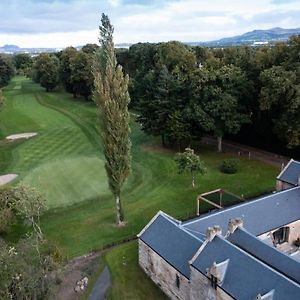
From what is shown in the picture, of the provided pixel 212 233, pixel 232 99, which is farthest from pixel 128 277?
pixel 232 99

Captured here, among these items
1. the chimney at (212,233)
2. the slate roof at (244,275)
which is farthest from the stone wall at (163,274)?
the chimney at (212,233)

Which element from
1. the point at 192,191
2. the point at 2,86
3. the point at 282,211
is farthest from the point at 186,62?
the point at 2,86

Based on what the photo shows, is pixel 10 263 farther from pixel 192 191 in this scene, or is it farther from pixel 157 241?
pixel 192 191

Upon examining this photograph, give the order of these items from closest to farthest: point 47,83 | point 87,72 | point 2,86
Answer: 1. point 87,72
2. point 47,83
3. point 2,86

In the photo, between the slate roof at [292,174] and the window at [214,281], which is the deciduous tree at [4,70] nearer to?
the slate roof at [292,174]

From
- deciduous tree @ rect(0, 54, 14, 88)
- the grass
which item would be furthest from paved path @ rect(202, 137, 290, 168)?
deciduous tree @ rect(0, 54, 14, 88)

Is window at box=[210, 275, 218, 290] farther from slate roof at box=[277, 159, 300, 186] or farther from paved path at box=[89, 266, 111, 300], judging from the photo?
slate roof at box=[277, 159, 300, 186]

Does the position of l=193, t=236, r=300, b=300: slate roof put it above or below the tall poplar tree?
below
